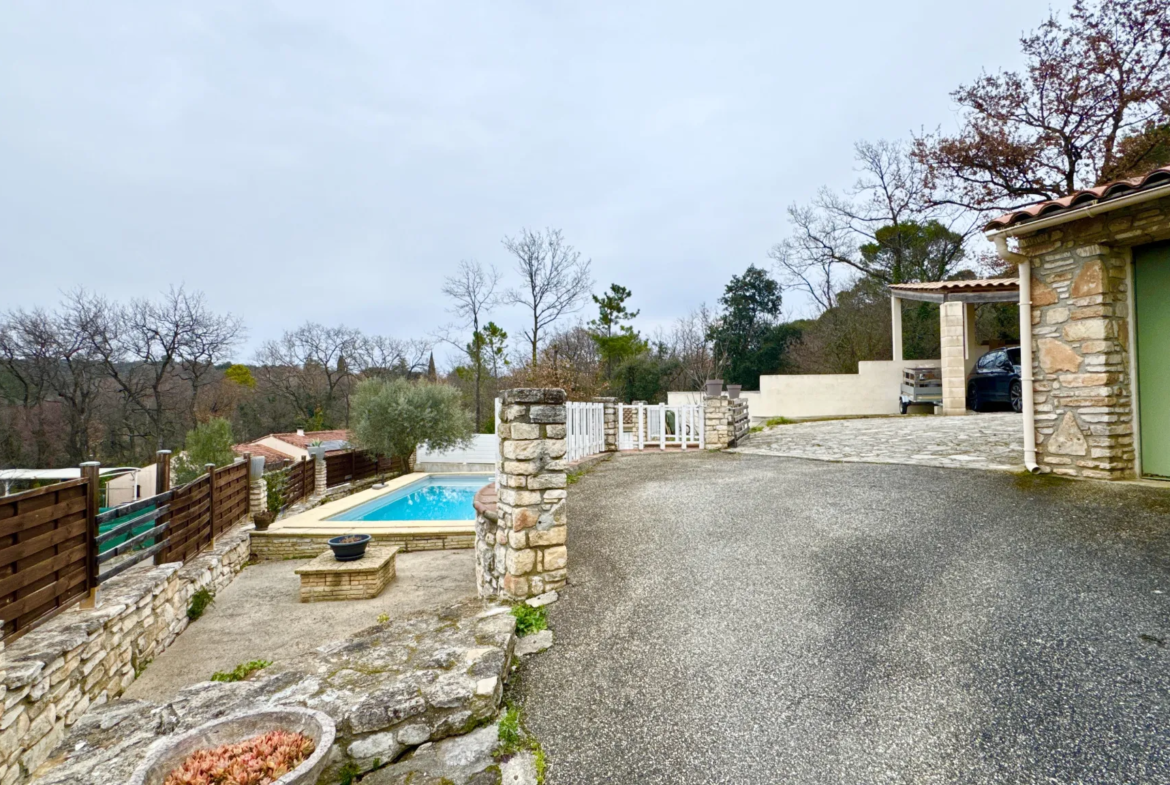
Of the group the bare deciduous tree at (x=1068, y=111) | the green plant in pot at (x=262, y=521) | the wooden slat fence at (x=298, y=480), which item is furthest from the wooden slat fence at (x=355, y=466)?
the bare deciduous tree at (x=1068, y=111)

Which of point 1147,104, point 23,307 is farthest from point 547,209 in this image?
point 23,307

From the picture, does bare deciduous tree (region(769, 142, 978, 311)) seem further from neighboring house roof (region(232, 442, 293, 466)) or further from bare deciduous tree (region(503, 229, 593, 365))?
neighboring house roof (region(232, 442, 293, 466))

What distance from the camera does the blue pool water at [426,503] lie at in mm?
13891

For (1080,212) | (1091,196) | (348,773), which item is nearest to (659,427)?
(1080,212)

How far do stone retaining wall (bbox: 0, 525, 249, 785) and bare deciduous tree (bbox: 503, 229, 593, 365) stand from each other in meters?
18.2

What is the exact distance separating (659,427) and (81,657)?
8666mm

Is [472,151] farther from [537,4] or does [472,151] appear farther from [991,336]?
[991,336]

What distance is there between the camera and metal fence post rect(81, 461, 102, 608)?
495 cm

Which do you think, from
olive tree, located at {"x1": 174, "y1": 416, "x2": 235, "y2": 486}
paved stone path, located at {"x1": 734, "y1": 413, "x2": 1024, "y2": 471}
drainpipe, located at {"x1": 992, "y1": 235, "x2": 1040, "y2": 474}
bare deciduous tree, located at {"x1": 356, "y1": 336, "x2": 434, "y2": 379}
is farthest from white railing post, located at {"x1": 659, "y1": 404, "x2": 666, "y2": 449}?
bare deciduous tree, located at {"x1": 356, "y1": 336, "x2": 434, "y2": 379}

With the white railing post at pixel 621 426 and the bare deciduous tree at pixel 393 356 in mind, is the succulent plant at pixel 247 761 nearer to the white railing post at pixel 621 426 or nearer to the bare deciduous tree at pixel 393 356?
the white railing post at pixel 621 426

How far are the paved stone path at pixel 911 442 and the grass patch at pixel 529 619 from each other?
5.45 m

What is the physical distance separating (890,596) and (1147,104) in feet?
48.2

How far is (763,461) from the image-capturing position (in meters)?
8.02

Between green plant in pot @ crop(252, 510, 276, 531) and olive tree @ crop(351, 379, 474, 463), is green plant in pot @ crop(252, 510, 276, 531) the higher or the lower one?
the lower one
